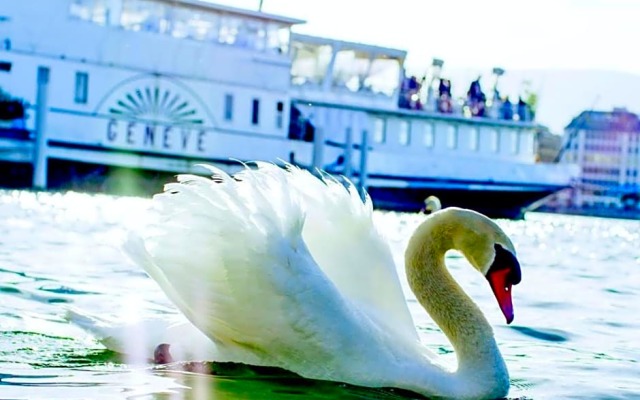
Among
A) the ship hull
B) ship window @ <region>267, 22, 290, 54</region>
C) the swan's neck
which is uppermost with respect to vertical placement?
ship window @ <region>267, 22, 290, 54</region>

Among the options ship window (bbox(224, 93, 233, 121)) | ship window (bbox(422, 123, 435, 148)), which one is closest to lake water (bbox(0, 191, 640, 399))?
ship window (bbox(224, 93, 233, 121))

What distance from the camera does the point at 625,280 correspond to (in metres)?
13.8

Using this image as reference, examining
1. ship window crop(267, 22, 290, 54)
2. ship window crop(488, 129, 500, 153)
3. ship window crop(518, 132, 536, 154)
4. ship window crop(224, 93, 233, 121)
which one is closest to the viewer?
ship window crop(224, 93, 233, 121)

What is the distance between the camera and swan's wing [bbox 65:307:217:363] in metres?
5.88

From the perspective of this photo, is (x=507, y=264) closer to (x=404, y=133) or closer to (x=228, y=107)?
(x=228, y=107)

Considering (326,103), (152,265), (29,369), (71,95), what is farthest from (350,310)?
(326,103)

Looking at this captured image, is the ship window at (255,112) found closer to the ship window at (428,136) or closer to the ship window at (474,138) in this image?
the ship window at (428,136)

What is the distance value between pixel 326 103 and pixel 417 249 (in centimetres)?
3774

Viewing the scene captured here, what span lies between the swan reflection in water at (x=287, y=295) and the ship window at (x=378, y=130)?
1525 inches

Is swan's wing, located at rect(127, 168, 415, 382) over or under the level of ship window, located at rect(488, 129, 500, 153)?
under

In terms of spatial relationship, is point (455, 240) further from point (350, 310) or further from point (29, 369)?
point (29, 369)

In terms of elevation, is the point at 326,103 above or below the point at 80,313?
above

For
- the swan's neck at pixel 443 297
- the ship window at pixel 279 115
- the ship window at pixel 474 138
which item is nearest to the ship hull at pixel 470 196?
the ship window at pixel 474 138

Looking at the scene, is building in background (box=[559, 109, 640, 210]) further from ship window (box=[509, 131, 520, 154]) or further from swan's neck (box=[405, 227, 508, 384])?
swan's neck (box=[405, 227, 508, 384])
